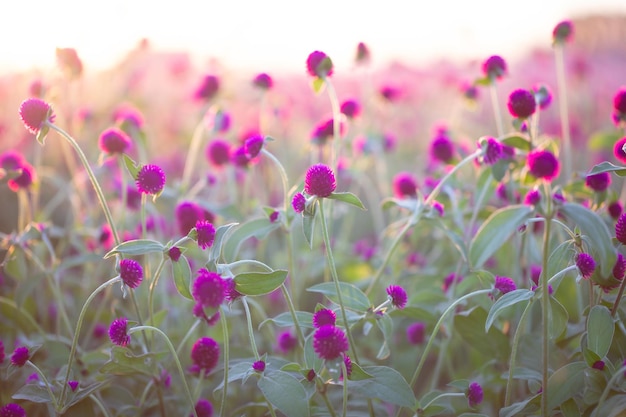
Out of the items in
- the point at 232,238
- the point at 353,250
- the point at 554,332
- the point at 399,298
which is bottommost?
the point at 353,250

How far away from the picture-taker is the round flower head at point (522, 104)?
4.43ft

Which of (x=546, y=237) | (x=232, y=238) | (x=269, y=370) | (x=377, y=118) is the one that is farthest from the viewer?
(x=377, y=118)

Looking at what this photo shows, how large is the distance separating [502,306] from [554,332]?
218 millimetres

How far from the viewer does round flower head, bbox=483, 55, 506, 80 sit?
1.71m

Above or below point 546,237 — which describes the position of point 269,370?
below

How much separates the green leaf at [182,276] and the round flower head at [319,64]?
0.65m

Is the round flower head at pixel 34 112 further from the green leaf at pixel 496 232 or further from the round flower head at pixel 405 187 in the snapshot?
the round flower head at pixel 405 187

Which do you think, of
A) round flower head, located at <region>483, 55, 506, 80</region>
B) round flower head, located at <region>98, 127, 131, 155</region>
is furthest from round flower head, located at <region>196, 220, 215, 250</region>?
round flower head, located at <region>483, 55, 506, 80</region>

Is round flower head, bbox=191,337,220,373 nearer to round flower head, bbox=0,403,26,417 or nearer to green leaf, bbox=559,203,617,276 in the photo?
round flower head, bbox=0,403,26,417

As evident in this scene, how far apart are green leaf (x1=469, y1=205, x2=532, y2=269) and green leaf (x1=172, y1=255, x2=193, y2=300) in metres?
0.54

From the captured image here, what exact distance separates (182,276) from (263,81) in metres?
0.94

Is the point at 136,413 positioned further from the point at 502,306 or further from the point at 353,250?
the point at 353,250

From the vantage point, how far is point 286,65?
548 cm

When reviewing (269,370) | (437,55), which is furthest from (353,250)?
(437,55)
